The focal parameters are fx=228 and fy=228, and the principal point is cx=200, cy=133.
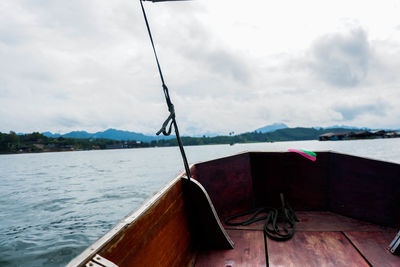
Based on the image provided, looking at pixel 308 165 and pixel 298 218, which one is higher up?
pixel 308 165

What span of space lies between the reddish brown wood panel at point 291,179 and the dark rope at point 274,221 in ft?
0.82

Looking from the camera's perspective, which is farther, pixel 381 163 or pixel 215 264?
pixel 381 163

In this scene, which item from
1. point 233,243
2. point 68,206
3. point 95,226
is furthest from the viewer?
point 68,206

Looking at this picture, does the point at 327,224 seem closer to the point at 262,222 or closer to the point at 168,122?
the point at 262,222

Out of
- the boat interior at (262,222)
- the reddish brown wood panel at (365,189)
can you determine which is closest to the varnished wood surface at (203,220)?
the boat interior at (262,222)

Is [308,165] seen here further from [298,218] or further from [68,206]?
[68,206]

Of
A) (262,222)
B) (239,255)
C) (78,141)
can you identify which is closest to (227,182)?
(262,222)

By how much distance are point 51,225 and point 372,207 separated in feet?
33.3

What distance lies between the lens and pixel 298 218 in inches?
128

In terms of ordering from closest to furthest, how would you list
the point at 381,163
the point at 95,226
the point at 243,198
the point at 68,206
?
the point at 381,163 → the point at 243,198 → the point at 95,226 → the point at 68,206

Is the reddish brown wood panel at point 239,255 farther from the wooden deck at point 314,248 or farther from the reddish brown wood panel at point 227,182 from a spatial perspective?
the reddish brown wood panel at point 227,182

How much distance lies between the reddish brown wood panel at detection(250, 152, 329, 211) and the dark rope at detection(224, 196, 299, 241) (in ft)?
0.82

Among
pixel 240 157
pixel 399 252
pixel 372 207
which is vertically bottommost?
pixel 399 252

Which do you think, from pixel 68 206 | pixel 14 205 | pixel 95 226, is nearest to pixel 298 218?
pixel 95 226
